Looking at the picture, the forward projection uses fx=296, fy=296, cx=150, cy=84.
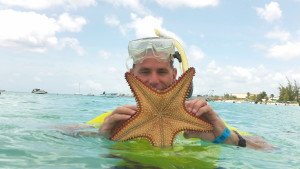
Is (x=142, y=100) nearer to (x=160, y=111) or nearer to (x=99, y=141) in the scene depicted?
(x=160, y=111)

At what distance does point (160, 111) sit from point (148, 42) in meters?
1.53

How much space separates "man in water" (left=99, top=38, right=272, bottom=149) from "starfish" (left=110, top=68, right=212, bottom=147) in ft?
0.59

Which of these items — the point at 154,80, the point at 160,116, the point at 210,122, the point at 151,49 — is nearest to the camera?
the point at 160,116

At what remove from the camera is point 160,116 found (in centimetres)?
342

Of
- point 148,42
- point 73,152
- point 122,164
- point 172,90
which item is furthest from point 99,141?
point 148,42

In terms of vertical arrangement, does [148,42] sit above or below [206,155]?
above

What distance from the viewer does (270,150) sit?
4.43 metres

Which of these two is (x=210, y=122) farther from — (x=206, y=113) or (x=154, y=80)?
(x=154, y=80)

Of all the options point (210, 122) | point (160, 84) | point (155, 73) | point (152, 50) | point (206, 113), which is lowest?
point (210, 122)

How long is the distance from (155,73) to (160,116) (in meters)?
0.98

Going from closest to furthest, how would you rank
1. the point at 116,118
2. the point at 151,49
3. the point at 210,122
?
the point at 116,118, the point at 210,122, the point at 151,49

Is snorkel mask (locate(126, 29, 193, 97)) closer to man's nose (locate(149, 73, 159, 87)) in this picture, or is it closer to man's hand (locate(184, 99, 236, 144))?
man's nose (locate(149, 73, 159, 87))

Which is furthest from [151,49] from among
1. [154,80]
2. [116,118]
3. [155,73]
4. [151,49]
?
[116,118]

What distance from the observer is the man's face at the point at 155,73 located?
4223mm
